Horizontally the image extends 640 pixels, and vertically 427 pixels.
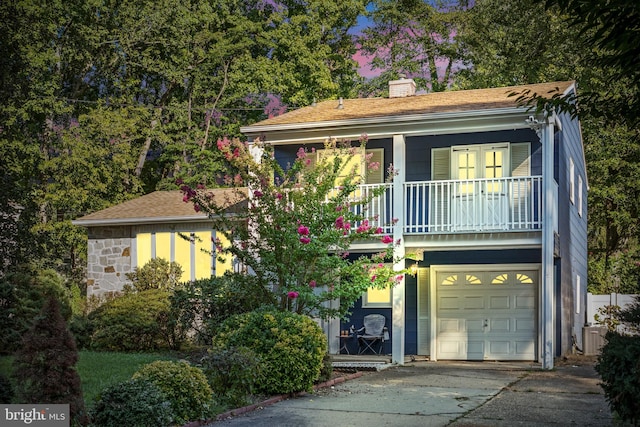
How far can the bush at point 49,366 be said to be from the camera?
7.62 m

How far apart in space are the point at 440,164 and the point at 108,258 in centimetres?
981

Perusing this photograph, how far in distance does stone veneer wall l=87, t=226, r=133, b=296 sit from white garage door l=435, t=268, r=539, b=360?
8.80 metres

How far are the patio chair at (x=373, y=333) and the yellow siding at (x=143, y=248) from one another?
6588mm

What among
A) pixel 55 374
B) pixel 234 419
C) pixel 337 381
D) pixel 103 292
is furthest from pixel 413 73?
pixel 55 374

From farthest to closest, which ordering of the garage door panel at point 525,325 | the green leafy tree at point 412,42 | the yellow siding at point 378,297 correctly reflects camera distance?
Answer: 1. the green leafy tree at point 412,42
2. the yellow siding at point 378,297
3. the garage door panel at point 525,325

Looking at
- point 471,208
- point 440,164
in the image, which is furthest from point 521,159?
point 471,208

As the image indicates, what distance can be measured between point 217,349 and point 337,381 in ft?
9.54

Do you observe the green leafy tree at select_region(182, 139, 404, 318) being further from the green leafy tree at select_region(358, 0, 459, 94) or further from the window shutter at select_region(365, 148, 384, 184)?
the green leafy tree at select_region(358, 0, 459, 94)

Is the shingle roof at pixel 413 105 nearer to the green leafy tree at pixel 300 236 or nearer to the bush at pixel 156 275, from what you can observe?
the green leafy tree at pixel 300 236

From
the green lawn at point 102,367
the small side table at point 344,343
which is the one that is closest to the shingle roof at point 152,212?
the small side table at point 344,343

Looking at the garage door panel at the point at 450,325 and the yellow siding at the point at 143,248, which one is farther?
the yellow siding at the point at 143,248

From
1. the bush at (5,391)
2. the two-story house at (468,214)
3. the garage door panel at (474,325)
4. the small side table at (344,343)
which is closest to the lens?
the bush at (5,391)

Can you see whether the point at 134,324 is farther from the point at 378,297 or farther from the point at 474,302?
the point at 474,302

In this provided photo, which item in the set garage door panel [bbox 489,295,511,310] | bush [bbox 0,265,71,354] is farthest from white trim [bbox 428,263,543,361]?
bush [bbox 0,265,71,354]
